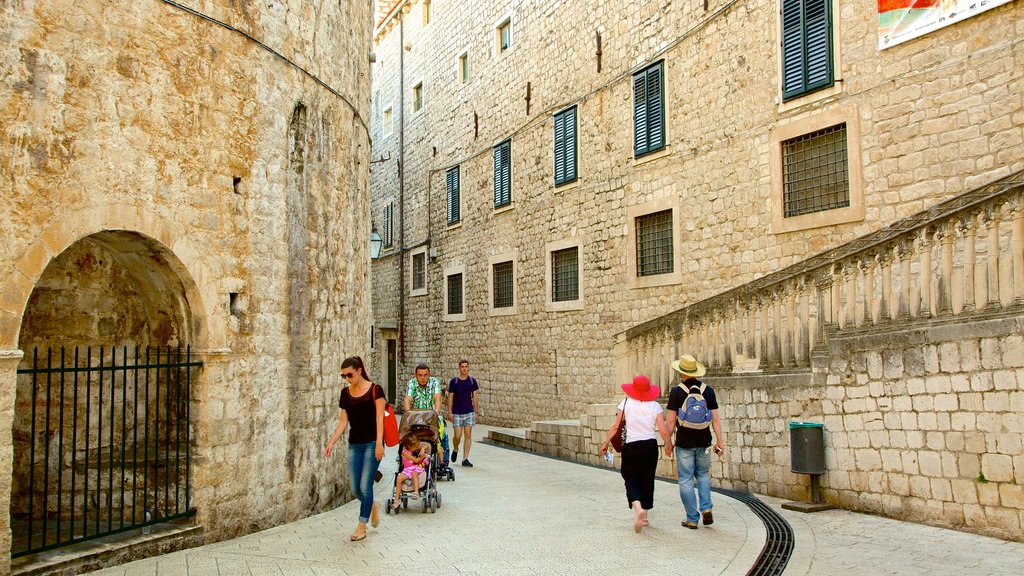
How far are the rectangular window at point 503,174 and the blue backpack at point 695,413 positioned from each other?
13275 millimetres

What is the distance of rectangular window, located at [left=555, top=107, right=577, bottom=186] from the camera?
17312 millimetres

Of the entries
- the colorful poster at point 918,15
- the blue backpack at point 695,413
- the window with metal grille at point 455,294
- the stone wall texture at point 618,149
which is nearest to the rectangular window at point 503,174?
the stone wall texture at point 618,149

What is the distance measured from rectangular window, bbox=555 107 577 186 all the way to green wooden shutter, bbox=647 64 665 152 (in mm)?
2706

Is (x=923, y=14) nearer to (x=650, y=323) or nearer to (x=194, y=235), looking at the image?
(x=650, y=323)

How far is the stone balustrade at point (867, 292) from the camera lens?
680 cm

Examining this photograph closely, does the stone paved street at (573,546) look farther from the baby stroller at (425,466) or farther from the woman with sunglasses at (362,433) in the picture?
the woman with sunglasses at (362,433)

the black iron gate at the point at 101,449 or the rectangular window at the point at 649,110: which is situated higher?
the rectangular window at the point at 649,110

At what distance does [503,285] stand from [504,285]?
5cm

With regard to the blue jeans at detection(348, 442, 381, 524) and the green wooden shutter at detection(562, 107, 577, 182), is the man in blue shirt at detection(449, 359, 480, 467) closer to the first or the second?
the blue jeans at detection(348, 442, 381, 524)

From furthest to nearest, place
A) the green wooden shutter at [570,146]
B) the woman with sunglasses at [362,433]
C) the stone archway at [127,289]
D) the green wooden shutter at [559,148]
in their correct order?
the green wooden shutter at [559,148] < the green wooden shutter at [570,146] < the woman with sunglasses at [362,433] < the stone archway at [127,289]

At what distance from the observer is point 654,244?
581 inches

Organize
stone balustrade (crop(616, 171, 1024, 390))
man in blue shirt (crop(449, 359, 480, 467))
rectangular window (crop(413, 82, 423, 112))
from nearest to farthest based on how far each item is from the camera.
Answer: stone balustrade (crop(616, 171, 1024, 390)) < man in blue shirt (crop(449, 359, 480, 467)) < rectangular window (crop(413, 82, 423, 112))

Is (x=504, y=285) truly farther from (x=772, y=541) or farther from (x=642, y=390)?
(x=772, y=541)

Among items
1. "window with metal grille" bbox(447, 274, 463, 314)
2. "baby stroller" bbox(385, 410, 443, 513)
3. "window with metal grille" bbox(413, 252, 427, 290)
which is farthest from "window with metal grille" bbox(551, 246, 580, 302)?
"baby stroller" bbox(385, 410, 443, 513)
